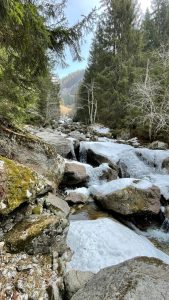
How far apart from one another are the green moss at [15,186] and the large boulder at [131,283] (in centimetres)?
158

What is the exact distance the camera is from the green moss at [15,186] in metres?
3.69

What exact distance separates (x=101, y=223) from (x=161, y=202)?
118 inches

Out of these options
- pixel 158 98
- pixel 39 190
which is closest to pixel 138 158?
pixel 158 98

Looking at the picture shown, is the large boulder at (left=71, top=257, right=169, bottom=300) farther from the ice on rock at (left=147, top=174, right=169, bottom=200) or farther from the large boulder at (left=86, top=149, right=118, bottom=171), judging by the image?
the large boulder at (left=86, top=149, right=118, bottom=171)

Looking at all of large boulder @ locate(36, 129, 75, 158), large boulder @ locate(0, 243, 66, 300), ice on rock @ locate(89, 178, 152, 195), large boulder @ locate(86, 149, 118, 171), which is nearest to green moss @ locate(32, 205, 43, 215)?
large boulder @ locate(0, 243, 66, 300)

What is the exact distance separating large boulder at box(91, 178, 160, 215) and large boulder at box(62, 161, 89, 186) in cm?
150

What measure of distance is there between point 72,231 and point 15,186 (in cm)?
184

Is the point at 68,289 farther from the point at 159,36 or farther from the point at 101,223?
the point at 159,36

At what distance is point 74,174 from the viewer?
8875 mm

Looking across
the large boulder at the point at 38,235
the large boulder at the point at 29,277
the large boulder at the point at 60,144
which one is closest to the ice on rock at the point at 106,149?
the large boulder at the point at 60,144

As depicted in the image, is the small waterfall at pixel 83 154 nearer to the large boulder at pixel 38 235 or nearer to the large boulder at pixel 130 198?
the large boulder at pixel 130 198

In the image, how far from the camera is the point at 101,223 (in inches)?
225

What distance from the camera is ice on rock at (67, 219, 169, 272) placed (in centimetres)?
431

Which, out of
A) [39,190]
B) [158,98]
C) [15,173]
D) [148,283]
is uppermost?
[158,98]
